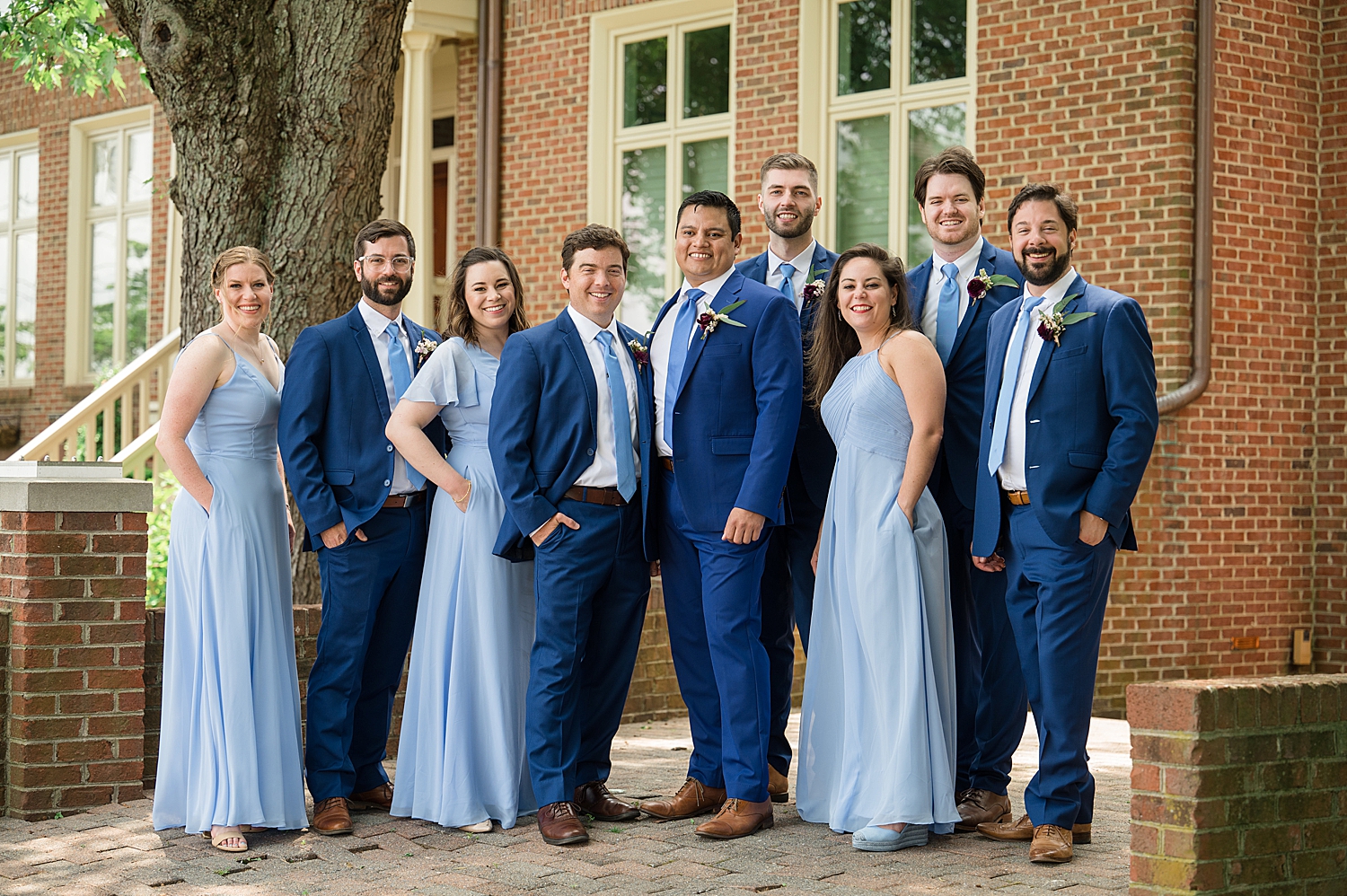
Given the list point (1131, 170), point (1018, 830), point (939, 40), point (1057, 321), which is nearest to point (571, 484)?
point (1057, 321)

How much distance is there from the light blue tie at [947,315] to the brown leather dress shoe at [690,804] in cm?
170

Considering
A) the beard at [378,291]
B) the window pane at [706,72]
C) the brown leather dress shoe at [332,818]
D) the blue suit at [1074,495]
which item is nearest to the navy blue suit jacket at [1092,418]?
the blue suit at [1074,495]

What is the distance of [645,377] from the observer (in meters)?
5.22

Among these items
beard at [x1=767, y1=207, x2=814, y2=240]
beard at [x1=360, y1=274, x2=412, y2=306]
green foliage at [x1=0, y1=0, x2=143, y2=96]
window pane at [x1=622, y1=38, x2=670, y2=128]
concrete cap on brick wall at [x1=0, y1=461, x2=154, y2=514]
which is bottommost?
concrete cap on brick wall at [x1=0, y1=461, x2=154, y2=514]

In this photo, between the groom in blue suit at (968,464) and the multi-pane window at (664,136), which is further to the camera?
the multi-pane window at (664,136)

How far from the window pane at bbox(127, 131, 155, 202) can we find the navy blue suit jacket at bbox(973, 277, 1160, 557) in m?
12.2

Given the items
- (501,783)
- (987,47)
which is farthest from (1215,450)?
(501,783)

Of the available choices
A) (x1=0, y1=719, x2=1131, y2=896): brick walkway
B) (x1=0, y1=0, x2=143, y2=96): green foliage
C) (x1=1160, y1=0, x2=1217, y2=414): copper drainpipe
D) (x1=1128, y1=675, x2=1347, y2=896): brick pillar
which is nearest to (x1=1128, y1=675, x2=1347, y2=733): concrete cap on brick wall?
(x1=1128, y1=675, x2=1347, y2=896): brick pillar

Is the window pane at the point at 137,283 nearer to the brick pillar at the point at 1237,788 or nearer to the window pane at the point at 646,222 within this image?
the window pane at the point at 646,222

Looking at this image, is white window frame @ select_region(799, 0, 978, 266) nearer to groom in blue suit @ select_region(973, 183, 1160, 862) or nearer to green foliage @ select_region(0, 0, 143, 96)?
green foliage @ select_region(0, 0, 143, 96)

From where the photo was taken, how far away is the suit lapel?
17.3 feet

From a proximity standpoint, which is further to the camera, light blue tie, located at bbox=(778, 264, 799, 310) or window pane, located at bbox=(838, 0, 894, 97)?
window pane, located at bbox=(838, 0, 894, 97)

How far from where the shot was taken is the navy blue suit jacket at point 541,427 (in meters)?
5.01

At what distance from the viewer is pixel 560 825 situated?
488 cm
